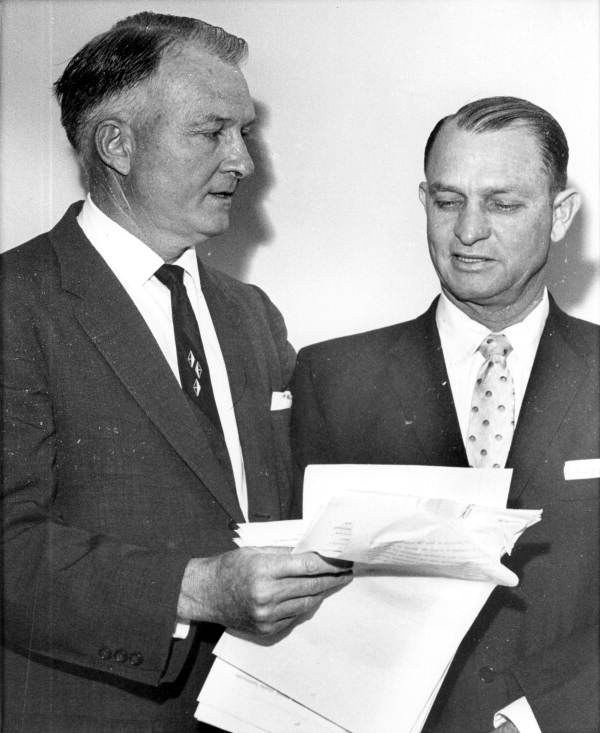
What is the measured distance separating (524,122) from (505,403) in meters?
0.64

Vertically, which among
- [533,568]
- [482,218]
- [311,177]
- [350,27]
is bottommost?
[533,568]

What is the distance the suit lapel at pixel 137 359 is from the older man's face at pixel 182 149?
19cm

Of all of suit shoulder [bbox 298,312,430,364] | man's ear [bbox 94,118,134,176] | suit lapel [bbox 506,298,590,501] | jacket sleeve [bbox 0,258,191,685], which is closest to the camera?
jacket sleeve [bbox 0,258,191,685]

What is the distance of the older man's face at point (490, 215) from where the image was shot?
1.93 m

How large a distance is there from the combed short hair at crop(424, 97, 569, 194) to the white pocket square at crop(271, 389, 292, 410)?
770mm

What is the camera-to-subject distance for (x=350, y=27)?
2291mm

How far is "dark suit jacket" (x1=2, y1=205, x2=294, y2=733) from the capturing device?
1710 millimetres

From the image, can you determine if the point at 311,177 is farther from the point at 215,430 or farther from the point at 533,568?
the point at 533,568

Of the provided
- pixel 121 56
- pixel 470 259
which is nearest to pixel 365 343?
pixel 470 259

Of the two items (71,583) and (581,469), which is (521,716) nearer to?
(581,469)

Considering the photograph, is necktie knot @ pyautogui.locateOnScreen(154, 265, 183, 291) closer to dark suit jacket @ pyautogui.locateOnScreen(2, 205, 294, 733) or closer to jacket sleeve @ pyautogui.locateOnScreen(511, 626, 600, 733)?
dark suit jacket @ pyautogui.locateOnScreen(2, 205, 294, 733)

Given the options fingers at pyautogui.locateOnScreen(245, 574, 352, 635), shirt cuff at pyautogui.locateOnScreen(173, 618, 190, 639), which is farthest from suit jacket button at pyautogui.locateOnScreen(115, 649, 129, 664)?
fingers at pyautogui.locateOnScreen(245, 574, 352, 635)

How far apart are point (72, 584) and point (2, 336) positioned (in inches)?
20.9

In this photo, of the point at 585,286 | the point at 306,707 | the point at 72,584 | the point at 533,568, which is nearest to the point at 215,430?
the point at 72,584
